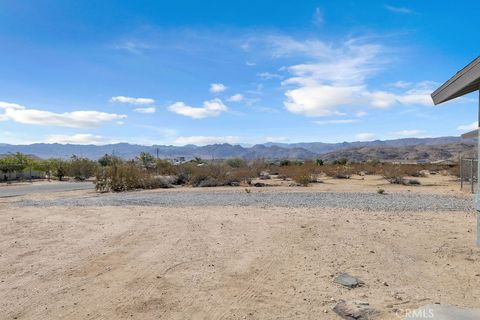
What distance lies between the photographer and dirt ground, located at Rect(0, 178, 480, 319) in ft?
18.7

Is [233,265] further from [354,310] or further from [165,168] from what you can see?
[165,168]

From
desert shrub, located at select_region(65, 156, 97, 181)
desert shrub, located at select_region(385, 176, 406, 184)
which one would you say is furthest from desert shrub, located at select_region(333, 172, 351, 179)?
desert shrub, located at select_region(65, 156, 97, 181)

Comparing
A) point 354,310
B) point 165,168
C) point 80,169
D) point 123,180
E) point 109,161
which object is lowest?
point 354,310

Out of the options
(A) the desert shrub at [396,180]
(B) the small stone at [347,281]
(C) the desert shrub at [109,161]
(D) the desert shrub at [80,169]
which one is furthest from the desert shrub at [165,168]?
(B) the small stone at [347,281]

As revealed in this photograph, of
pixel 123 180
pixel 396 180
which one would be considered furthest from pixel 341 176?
pixel 123 180

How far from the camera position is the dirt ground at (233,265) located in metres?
5.70

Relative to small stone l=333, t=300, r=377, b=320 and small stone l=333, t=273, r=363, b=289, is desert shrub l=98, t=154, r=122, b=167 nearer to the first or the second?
small stone l=333, t=273, r=363, b=289

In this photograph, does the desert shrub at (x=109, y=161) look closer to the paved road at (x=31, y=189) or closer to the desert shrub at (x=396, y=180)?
the paved road at (x=31, y=189)

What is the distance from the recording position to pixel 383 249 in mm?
8383

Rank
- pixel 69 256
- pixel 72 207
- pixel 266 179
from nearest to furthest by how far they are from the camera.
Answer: pixel 69 256 < pixel 72 207 < pixel 266 179

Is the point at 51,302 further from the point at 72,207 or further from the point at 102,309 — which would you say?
the point at 72,207

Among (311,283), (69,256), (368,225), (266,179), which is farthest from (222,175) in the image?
Answer: (311,283)

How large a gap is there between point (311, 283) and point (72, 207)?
39.6 feet

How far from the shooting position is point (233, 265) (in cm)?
756
